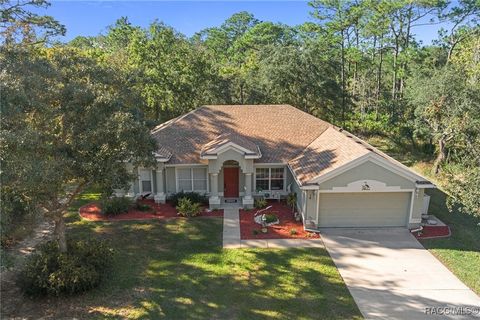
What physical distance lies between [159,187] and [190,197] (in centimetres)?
191

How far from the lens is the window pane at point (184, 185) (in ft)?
70.6

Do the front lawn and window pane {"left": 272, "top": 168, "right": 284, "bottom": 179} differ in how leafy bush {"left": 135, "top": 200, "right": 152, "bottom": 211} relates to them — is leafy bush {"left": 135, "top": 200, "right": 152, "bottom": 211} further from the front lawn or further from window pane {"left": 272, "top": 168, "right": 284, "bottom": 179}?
window pane {"left": 272, "top": 168, "right": 284, "bottom": 179}

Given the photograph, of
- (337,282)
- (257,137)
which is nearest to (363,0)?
(257,137)

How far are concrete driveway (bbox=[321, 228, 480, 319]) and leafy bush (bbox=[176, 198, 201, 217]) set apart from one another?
22.1ft

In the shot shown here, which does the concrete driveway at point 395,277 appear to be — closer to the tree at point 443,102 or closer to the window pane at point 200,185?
the window pane at point 200,185

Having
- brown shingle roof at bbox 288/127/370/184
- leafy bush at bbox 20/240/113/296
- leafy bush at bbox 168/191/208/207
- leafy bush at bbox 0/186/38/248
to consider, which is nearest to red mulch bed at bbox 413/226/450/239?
brown shingle roof at bbox 288/127/370/184

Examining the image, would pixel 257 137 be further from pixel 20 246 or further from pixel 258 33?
pixel 258 33

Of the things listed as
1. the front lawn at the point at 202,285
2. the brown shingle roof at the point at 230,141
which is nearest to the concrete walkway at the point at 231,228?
the front lawn at the point at 202,285

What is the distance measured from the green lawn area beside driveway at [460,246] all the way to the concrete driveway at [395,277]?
0.36 meters

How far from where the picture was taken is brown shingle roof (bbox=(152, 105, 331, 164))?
21.5 metres

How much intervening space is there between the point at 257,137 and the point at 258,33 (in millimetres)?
54403

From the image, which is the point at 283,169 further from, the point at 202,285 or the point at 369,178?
the point at 202,285

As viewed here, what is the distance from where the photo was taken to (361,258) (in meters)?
15.0

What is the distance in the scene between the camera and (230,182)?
Result: 2158 centimetres
